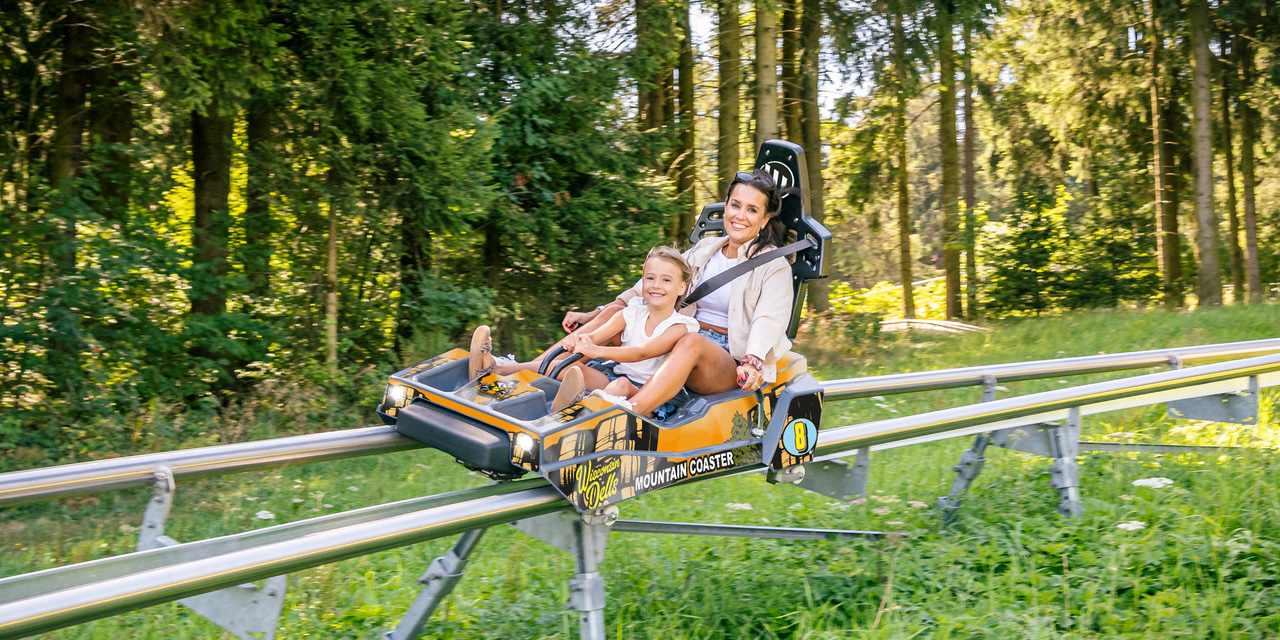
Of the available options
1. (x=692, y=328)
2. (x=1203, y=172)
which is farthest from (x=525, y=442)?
(x=1203, y=172)

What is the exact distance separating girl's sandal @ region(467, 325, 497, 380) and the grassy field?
99 centimetres

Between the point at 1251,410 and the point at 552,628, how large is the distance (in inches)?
158

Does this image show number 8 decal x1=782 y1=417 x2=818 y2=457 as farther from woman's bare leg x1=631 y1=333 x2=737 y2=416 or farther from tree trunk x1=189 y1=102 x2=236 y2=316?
→ tree trunk x1=189 y1=102 x2=236 y2=316

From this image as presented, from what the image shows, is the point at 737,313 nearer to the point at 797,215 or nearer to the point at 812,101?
the point at 797,215

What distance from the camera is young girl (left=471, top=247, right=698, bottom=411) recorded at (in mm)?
3400

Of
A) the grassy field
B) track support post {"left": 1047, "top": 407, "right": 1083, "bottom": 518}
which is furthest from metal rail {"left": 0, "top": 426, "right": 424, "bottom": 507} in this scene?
track support post {"left": 1047, "top": 407, "right": 1083, "bottom": 518}

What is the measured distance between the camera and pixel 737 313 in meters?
3.69

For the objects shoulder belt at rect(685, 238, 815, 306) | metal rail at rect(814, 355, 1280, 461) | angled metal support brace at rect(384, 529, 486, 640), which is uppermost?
shoulder belt at rect(685, 238, 815, 306)

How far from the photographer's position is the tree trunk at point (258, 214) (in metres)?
8.91

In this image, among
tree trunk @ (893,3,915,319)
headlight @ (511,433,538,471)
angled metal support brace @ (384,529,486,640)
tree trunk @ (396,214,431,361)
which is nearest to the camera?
headlight @ (511,433,538,471)

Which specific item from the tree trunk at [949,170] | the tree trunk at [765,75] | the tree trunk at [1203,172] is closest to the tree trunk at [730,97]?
the tree trunk at [765,75]

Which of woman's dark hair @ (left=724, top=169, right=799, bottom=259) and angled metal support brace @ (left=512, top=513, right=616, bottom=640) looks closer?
angled metal support brace @ (left=512, top=513, right=616, bottom=640)

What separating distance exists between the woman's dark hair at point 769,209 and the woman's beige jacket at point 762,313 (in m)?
0.04

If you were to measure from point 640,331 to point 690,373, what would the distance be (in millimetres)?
312
